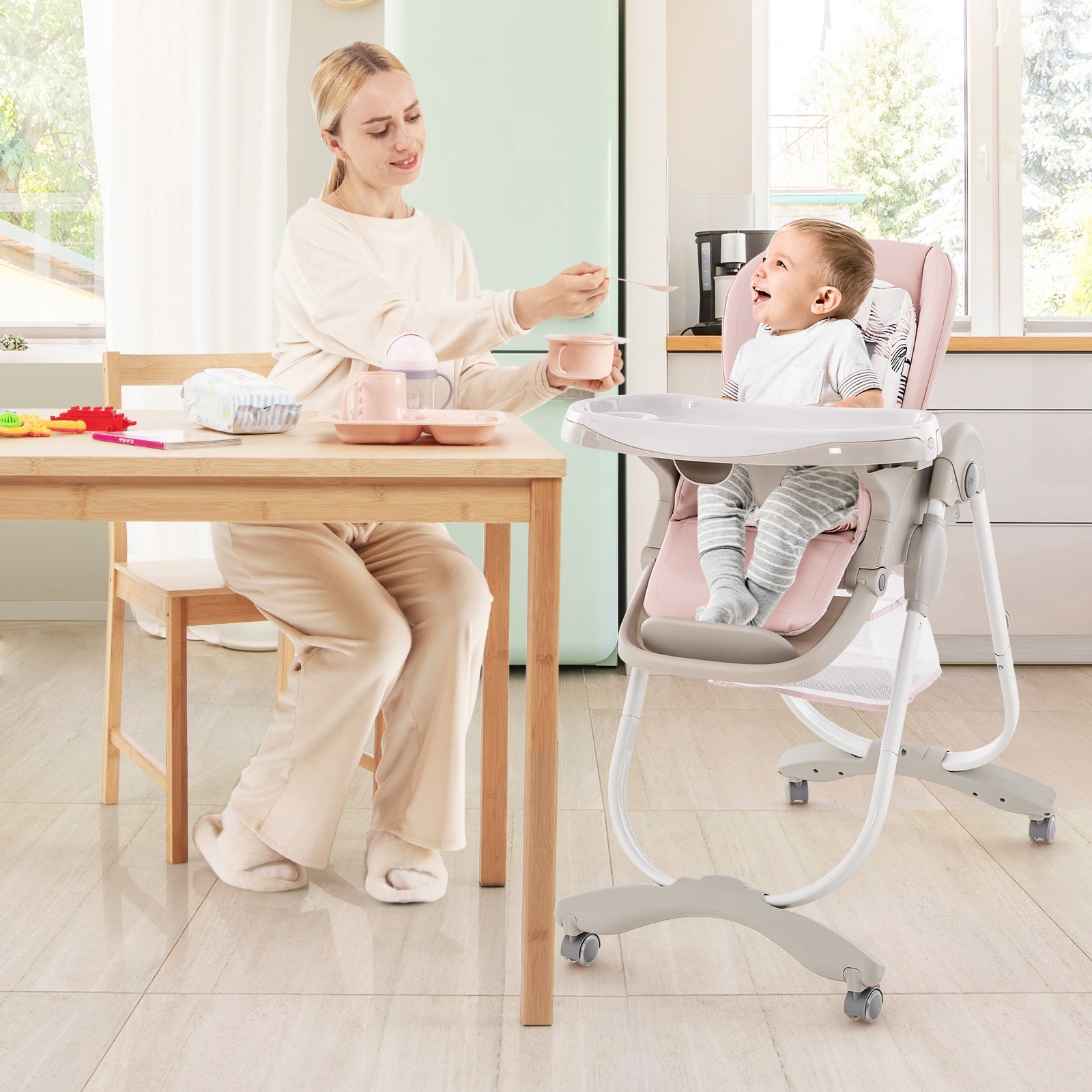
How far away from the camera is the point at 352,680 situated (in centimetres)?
183

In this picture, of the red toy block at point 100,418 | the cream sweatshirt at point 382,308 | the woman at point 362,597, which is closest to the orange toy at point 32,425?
the red toy block at point 100,418

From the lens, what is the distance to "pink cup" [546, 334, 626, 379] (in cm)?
169

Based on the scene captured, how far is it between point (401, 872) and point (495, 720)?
28cm

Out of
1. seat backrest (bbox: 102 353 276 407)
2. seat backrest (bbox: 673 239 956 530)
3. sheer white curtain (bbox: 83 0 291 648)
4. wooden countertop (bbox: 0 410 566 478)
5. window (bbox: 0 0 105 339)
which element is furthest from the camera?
window (bbox: 0 0 105 339)

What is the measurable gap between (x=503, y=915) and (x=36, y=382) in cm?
274

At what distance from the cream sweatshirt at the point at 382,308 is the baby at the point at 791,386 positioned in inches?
14.5

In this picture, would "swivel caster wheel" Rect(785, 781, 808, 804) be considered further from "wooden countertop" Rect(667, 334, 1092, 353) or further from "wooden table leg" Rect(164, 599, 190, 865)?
"wooden countertop" Rect(667, 334, 1092, 353)

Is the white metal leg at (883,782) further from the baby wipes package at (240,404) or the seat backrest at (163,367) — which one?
the seat backrest at (163,367)

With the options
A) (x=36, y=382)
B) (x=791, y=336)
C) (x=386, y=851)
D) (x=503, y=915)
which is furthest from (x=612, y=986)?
(x=36, y=382)

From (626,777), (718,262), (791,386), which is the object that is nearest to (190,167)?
(718,262)

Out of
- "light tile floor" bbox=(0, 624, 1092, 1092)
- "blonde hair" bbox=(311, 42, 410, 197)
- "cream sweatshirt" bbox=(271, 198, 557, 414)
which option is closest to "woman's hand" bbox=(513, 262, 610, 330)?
"cream sweatshirt" bbox=(271, 198, 557, 414)

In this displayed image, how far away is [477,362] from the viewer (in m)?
2.09

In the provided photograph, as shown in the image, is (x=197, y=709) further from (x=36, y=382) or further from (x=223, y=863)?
(x=36, y=382)

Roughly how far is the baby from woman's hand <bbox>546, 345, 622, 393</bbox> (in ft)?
0.71
